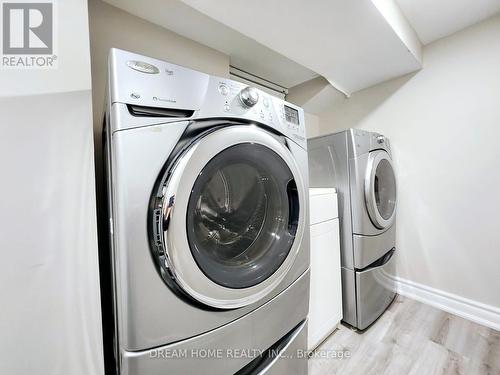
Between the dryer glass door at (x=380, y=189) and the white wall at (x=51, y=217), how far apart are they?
1.39 m

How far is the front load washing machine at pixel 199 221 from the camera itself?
1.51ft

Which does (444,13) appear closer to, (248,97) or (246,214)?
(248,97)

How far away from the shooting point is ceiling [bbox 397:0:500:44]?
1139 mm

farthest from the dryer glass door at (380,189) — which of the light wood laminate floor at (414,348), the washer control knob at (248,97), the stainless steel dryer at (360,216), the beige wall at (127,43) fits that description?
the beige wall at (127,43)

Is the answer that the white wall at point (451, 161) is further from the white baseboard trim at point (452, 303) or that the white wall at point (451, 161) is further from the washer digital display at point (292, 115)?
the washer digital display at point (292, 115)

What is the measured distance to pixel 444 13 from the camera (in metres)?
1.21

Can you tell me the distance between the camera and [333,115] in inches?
84.0

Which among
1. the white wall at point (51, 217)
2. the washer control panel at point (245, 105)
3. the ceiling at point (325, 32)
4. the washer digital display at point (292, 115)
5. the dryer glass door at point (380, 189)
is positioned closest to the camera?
the white wall at point (51, 217)

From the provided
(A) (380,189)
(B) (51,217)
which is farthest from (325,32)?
(B) (51,217)

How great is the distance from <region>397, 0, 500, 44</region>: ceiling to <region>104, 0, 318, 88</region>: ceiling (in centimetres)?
71

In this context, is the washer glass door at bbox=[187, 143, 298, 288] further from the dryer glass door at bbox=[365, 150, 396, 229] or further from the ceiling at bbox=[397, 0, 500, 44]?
the ceiling at bbox=[397, 0, 500, 44]

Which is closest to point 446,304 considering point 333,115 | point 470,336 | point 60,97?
point 470,336

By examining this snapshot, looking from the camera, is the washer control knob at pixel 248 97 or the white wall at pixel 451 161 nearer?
the washer control knob at pixel 248 97

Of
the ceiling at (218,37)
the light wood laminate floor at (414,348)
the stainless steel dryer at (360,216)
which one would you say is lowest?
the light wood laminate floor at (414,348)
